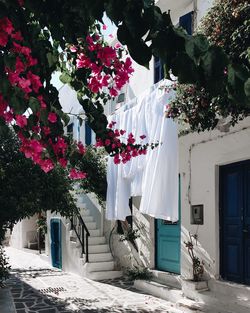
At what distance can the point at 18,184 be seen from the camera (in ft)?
29.7

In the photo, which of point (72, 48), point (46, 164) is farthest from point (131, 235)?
point (46, 164)

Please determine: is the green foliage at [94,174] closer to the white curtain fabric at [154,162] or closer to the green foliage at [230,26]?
the white curtain fabric at [154,162]

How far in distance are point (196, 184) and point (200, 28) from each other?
2962 millimetres

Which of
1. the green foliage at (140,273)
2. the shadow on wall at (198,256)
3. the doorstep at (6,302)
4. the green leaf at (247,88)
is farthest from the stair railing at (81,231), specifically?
the green leaf at (247,88)

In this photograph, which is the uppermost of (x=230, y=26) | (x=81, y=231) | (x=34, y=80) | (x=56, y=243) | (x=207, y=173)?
(x=230, y=26)

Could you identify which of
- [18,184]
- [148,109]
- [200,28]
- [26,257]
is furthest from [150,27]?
[26,257]

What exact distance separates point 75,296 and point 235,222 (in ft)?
13.7

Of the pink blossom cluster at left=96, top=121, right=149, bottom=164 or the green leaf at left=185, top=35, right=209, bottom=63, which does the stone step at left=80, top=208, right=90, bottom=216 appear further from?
the green leaf at left=185, top=35, right=209, bottom=63

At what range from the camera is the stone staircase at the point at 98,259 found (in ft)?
38.0

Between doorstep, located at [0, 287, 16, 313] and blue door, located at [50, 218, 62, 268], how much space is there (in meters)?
4.15

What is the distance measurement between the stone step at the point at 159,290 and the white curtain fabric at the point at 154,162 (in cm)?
157

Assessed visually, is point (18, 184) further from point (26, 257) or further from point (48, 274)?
point (26, 257)

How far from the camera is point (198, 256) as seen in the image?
7969 millimetres

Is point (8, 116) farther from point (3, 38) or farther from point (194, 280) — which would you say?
point (194, 280)
